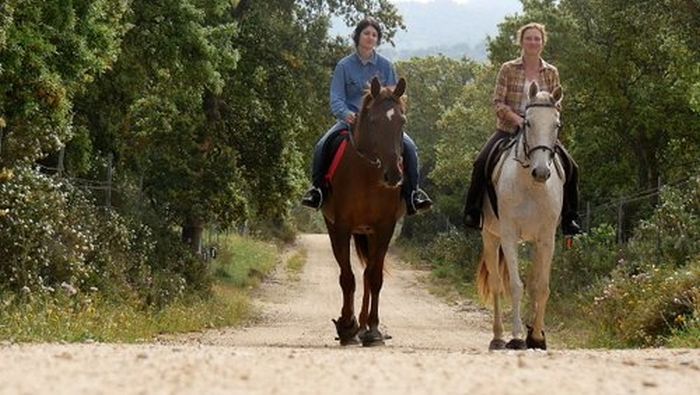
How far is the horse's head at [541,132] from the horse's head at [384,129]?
1.35 meters

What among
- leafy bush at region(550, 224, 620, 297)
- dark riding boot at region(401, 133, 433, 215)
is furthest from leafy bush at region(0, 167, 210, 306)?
leafy bush at region(550, 224, 620, 297)

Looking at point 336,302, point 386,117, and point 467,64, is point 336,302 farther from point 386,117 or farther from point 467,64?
point 467,64

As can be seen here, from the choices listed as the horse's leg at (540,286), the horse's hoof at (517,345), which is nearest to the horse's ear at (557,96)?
the horse's leg at (540,286)

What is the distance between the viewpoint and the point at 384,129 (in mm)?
11016

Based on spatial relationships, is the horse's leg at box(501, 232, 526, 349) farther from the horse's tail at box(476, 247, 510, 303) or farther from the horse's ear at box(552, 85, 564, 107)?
the horse's ear at box(552, 85, 564, 107)

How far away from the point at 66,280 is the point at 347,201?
6.05 metres

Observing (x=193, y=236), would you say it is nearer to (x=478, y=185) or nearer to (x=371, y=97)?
(x=478, y=185)

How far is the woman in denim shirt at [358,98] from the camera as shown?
11930 millimetres

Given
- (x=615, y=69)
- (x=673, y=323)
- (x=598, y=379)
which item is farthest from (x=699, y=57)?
(x=598, y=379)

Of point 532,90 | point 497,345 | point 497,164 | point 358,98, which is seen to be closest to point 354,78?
point 358,98

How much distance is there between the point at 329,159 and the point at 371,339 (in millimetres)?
2133

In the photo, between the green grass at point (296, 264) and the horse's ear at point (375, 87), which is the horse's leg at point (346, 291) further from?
the green grass at point (296, 264)

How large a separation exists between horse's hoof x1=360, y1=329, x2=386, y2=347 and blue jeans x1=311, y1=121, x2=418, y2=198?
5.40 feet

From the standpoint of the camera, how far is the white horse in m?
10.4
